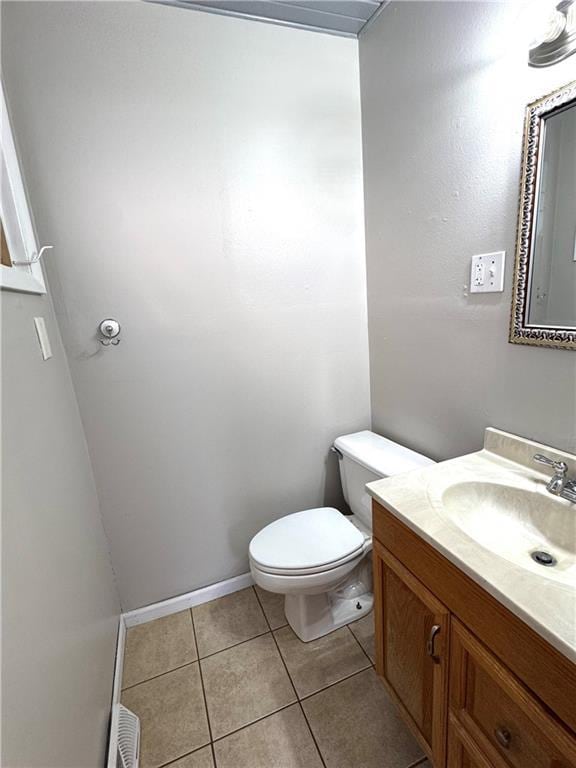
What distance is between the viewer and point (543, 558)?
2.80 ft

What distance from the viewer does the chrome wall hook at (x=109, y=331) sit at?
1.33m

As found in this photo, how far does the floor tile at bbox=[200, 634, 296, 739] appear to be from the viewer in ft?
4.09

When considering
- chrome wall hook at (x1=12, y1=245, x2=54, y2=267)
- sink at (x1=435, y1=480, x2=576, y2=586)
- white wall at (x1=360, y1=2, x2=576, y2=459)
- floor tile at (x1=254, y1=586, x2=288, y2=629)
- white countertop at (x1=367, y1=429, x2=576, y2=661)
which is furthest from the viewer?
floor tile at (x1=254, y1=586, x2=288, y2=629)

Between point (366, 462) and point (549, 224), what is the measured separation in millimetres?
988

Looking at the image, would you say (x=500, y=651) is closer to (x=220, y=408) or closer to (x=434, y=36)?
(x=220, y=408)

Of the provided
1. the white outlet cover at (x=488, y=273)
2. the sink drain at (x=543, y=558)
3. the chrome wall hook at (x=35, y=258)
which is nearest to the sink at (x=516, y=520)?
the sink drain at (x=543, y=558)

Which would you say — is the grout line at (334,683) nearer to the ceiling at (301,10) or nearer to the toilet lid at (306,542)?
the toilet lid at (306,542)

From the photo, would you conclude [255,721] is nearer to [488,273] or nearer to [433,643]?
[433,643]

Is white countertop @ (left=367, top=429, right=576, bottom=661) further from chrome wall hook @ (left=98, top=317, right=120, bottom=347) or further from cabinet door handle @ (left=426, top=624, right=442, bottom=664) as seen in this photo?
chrome wall hook @ (left=98, top=317, right=120, bottom=347)

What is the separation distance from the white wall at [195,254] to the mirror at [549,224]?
0.78 m

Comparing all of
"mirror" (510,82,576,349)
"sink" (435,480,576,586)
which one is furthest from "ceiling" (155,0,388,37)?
"sink" (435,480,576,586)

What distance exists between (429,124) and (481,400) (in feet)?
3.10

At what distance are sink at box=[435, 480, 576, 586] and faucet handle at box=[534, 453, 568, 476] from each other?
0.07 metres

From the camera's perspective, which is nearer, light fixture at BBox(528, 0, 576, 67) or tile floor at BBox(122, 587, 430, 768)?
light fixture at BBox(528, 0, 576, 67)
